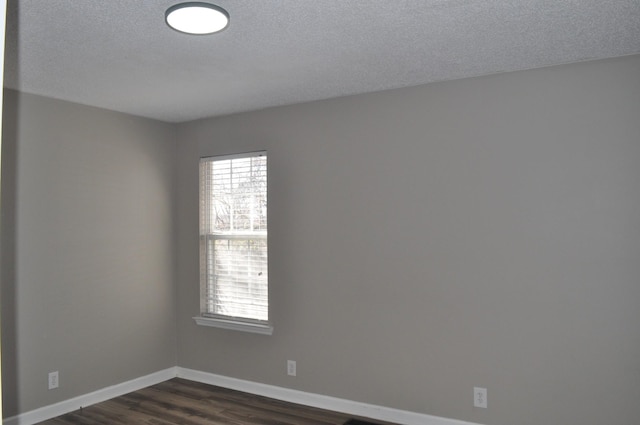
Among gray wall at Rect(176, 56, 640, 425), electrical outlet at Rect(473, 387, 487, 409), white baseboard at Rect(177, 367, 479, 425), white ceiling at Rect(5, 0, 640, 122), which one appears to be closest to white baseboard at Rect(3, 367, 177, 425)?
white baseboard at Rect(177, 367, 479, 425)

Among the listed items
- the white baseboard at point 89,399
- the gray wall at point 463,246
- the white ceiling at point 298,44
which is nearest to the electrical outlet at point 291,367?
the gray wall at point 463,246

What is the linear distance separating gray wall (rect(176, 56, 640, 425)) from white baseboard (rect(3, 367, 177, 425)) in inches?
29.8

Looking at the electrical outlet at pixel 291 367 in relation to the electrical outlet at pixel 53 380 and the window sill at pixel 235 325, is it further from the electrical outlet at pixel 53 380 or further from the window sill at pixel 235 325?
the electrical outlet at pixel 53 380

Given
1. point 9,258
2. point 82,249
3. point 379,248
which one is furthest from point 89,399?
point 379,248

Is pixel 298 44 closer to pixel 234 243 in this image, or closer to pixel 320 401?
pixel 234 243

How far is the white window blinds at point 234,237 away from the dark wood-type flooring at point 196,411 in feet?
2.25

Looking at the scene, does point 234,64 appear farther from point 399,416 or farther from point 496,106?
point 399,416

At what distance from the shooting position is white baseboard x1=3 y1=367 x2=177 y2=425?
364cm

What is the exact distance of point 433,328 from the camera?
351cm

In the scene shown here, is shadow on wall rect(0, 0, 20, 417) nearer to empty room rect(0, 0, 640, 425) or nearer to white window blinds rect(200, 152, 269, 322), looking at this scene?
empty room rect(0, 0, 640, 425)

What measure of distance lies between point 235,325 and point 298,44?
8.45ft

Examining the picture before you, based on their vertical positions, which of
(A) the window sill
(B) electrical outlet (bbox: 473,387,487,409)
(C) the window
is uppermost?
(C) the window

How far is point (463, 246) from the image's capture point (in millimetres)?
3422

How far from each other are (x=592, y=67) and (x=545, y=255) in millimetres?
1202
